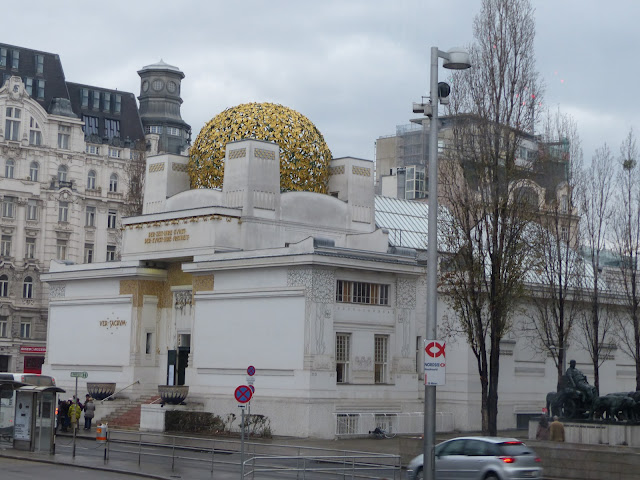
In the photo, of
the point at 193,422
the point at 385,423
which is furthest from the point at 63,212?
the point at 385,423

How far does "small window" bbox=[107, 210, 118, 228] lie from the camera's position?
88000 millimetres

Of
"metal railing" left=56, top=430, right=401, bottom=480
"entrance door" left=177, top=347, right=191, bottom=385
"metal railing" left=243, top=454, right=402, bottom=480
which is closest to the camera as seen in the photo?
"metal railing" left=243, top=454, right=402, bottom=480

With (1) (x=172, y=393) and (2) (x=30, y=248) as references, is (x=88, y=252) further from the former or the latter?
(1) (x=172, y=393)

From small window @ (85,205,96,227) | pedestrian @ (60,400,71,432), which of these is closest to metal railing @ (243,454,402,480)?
pedestrian @ (60,400,71,432)

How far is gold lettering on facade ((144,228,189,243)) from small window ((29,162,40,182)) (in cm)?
3460

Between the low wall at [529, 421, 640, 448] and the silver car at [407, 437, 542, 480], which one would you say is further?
the low wall at [529, 421, 640, 448]

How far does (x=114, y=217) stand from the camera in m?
88.3

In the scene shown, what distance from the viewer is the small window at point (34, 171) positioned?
83188 millimetres

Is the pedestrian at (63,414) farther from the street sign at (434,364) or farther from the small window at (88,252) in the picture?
the small window at (88,252)

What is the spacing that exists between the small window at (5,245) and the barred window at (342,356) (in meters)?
43.1

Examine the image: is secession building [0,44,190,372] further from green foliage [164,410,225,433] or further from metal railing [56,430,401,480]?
metal railing [56,430,401,480]

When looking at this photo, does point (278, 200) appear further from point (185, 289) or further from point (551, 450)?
point (551, 450)

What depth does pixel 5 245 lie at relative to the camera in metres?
81.6

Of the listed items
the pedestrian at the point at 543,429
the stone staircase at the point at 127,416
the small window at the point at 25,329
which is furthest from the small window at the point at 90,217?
the pedestrian at the point at 543,429
